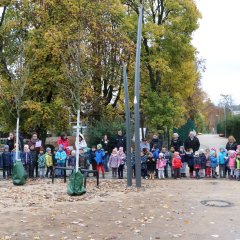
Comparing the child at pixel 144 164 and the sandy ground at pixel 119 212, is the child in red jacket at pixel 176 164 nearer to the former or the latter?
the child at pixel 144 164

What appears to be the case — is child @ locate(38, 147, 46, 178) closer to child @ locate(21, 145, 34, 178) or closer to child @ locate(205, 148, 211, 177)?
child @ locate(21, 145, 34, 178)

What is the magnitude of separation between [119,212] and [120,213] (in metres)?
0.11

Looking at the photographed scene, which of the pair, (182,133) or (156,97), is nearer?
(156,97)

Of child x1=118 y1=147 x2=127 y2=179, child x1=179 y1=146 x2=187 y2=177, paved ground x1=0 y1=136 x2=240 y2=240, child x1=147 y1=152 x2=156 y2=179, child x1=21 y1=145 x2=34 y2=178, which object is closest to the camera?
paved ground x1=0 y1=136 x2=240 y2=240

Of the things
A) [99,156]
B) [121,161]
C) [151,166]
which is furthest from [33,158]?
[151,166]

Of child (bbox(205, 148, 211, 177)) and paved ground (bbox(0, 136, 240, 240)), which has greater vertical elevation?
child (bbox(205, 148, 211, 177))

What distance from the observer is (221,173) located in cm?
1602

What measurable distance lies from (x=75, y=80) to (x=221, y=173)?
23.7 feet

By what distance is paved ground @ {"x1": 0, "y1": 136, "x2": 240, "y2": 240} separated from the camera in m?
7.70

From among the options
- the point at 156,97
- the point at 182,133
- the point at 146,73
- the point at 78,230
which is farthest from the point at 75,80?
the point at 182,133

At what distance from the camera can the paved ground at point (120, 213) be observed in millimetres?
7695

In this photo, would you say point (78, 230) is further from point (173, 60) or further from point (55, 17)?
point (173, 60)

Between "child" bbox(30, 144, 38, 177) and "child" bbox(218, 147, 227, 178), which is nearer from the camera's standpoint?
"child" bbox(218, 147, 227, 178)

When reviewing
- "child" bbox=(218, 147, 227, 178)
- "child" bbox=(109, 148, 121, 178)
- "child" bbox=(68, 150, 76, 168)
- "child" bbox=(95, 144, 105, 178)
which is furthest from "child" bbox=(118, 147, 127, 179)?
"child" bbox=(218, 147, 227, 178)
